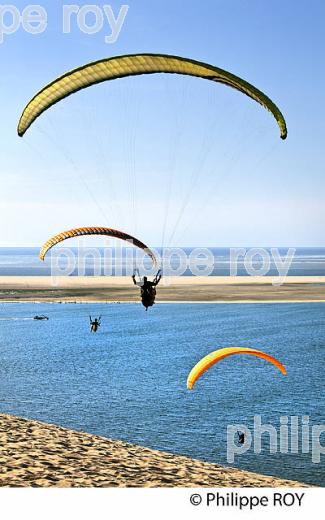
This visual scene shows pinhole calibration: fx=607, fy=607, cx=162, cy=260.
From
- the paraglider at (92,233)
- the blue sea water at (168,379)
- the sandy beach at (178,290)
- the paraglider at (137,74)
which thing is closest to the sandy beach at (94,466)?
the blue sea water at (168,379)

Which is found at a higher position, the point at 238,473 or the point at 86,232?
the point at 86,232

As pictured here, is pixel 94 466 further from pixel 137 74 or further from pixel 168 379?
pixel 168 379

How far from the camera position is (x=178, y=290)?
4550 inches

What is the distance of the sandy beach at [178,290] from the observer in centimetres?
10131

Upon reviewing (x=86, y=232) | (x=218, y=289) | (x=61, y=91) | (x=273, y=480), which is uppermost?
(x=218, y=289)

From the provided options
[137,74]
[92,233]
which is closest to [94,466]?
[92,233]

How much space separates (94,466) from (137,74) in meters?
12.6

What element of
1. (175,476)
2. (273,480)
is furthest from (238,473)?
(175,476)

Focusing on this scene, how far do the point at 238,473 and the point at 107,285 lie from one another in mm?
103221

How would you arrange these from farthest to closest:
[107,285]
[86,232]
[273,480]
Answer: [107,285]
[86,232]
[273,480]

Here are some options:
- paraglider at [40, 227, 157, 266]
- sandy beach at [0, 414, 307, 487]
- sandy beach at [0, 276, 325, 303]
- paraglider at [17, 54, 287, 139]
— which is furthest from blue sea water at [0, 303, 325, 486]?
sandy beach at [0, 276, 325, 303]

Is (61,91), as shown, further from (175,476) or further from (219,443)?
(219,443)
